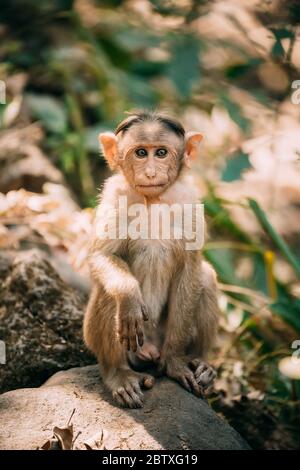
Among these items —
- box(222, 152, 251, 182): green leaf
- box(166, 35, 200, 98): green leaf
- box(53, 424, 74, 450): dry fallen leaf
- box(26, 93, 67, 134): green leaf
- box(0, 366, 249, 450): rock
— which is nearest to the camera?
box(53, 424, 74, 450): dry fallen leaf

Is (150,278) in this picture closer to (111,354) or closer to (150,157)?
(111,354)

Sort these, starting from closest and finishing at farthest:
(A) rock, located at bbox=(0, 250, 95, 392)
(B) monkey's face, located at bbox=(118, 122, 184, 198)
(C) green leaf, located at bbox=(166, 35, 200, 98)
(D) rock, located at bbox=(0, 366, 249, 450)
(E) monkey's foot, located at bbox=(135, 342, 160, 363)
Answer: (D) rock, located at bbox=(0, 366, 249, 450), (B) monkey's face, located at bbox=(118, 122, 184, 198), (E) monkey's foot, located at bbox=(135, 342, 160, 363), (A) rock, located at bbox=(0, 250, 95, 392), (C) green leaf, located at bbox=(166, 35, 200, 98)

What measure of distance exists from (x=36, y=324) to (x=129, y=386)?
127cm

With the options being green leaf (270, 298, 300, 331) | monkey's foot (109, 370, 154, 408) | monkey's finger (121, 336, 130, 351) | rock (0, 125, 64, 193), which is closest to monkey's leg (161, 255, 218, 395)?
monkey's foot (109, 370, 154, 408)

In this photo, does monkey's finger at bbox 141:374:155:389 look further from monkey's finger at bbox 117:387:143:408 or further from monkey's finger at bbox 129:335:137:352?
monkey's finger at bbox 129:335:137:352

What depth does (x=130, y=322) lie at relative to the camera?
439 cm

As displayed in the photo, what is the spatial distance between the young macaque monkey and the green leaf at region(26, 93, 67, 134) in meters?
4.33

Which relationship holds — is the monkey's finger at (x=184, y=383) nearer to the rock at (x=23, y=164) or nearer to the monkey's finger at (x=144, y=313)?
the monkey's finger at (x=144, y=313)

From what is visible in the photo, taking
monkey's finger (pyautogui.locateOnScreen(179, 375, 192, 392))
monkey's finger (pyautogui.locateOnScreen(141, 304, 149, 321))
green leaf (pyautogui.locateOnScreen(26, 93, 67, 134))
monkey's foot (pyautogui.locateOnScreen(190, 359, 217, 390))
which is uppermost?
monkey's finger (pyautogui.locateOnScreen(141, 304, 149, 321))

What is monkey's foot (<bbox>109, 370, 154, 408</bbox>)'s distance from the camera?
4523 millimetres

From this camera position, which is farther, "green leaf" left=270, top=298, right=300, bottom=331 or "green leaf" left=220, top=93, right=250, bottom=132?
"green leaf" left=220, top=93, right=250, bottom=132

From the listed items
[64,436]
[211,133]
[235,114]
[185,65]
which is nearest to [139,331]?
[64,436]

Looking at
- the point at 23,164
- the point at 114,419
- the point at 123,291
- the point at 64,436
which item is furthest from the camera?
the point at 23,164

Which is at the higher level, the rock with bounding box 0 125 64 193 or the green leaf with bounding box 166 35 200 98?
the green leaf with bounding box 166 35 200 98
